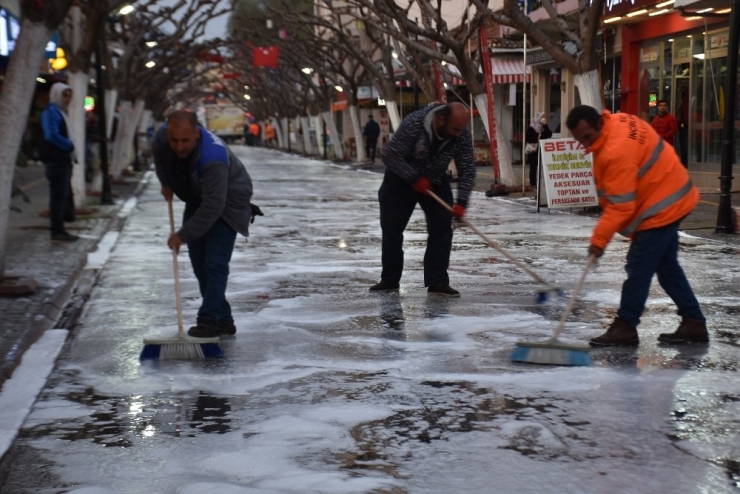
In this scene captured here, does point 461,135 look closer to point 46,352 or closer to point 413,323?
point 413,323

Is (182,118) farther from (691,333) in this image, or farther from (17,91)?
(691,333)

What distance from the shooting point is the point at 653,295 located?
9594 mm

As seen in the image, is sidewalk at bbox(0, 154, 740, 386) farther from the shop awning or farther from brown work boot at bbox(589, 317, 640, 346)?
the shop awning

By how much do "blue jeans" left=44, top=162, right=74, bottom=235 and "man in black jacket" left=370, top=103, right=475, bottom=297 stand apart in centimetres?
578

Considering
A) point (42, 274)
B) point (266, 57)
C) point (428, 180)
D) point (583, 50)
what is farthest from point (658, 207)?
point (266, 57)

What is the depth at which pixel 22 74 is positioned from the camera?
988 centimetres

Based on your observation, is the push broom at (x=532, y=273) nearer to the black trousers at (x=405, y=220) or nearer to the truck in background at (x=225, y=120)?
the black trousers at (x=405, y=220)

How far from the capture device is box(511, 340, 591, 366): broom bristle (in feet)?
22.3

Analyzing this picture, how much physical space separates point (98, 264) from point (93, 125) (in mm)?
20395

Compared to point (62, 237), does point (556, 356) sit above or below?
below

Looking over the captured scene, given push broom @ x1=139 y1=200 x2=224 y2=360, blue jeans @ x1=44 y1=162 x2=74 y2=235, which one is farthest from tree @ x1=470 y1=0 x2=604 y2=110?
push broom @ x1=139 y1=200 x2=224 y2=360

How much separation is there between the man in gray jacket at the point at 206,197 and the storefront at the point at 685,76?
1647cm

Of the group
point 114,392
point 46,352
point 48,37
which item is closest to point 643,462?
point 114,392

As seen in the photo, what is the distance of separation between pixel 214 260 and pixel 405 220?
2.64m
